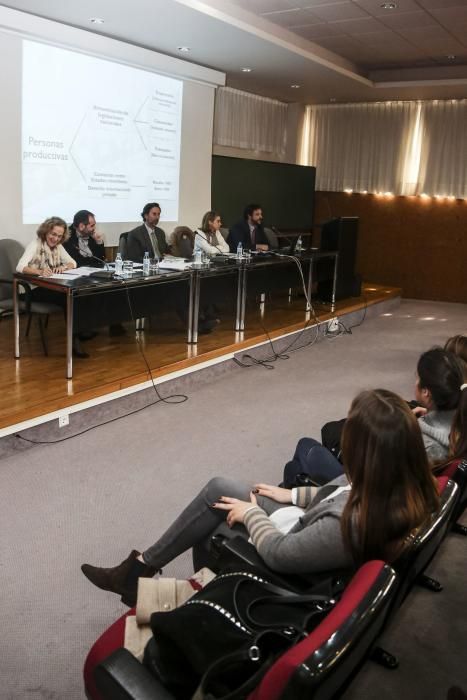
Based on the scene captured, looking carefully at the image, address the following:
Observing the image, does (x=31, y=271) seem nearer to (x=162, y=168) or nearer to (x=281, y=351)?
(x=281, y=351)

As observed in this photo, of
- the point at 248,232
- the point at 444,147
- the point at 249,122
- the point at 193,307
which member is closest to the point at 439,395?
the point at 193,307

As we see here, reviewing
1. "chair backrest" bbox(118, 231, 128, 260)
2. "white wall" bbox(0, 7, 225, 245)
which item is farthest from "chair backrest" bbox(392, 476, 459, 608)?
"white wall" bbox(0, 7, 225, 245)

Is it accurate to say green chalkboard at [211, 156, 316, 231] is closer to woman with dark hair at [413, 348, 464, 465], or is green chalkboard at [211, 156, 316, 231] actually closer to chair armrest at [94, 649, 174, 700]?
woman with dark hair at [413, 348, 464, 465]

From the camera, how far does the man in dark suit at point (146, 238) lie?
5.50 meters

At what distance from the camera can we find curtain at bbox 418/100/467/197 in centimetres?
853

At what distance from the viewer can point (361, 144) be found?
9172 millimetres

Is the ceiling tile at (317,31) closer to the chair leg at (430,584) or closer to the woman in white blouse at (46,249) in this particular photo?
the woman in white blouse at (46,249)

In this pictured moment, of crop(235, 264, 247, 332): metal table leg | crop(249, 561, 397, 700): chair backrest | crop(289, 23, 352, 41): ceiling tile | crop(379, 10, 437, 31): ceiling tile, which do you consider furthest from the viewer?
crop(289, 23, 352, 41): ceiling tile

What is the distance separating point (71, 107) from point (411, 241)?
17.7ft

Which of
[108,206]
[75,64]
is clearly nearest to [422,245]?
[108,206]

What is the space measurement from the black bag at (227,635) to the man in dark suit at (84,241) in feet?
12.6

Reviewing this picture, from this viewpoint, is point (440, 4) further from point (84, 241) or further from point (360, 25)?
point (84, 241)

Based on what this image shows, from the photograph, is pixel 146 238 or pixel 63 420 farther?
pixel 146 238

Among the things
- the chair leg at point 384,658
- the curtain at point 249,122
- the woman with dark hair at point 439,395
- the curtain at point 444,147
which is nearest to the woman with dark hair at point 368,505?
the chair leg at point 384,658
